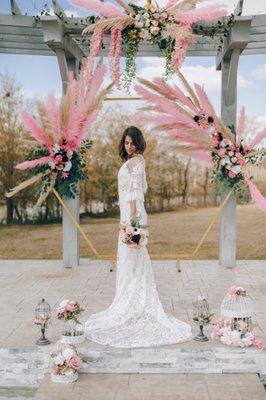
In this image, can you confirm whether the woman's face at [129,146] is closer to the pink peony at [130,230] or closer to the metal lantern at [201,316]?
the pink peony at [130,230]

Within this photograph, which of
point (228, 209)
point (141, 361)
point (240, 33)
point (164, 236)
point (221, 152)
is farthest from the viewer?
point (164, 236)

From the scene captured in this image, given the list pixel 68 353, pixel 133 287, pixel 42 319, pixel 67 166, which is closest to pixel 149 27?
pixel 67 166

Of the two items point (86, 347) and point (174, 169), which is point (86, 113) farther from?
point (174, 169)

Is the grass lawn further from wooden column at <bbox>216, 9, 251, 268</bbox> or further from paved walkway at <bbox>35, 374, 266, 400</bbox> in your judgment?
paved walkway at <bbox>35, 374, 266, 400</bbox>

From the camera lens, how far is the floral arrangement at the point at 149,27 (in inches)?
296

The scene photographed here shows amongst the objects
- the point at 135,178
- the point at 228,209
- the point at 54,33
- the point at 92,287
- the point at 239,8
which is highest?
the point at 239,8

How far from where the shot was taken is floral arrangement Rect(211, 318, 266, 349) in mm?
5340

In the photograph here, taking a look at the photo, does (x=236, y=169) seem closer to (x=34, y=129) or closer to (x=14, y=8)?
(x=34, y=129)

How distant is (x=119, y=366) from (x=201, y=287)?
3301mm

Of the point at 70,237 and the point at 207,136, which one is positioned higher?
the point at 207,136

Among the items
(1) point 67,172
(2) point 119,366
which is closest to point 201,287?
(1) point 67,172

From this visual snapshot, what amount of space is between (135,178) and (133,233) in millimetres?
530

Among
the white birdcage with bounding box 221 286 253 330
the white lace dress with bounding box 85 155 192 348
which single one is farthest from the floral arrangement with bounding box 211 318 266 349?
the white lace dress with bounding box 85 155 192 348

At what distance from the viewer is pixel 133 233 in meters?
5.79
